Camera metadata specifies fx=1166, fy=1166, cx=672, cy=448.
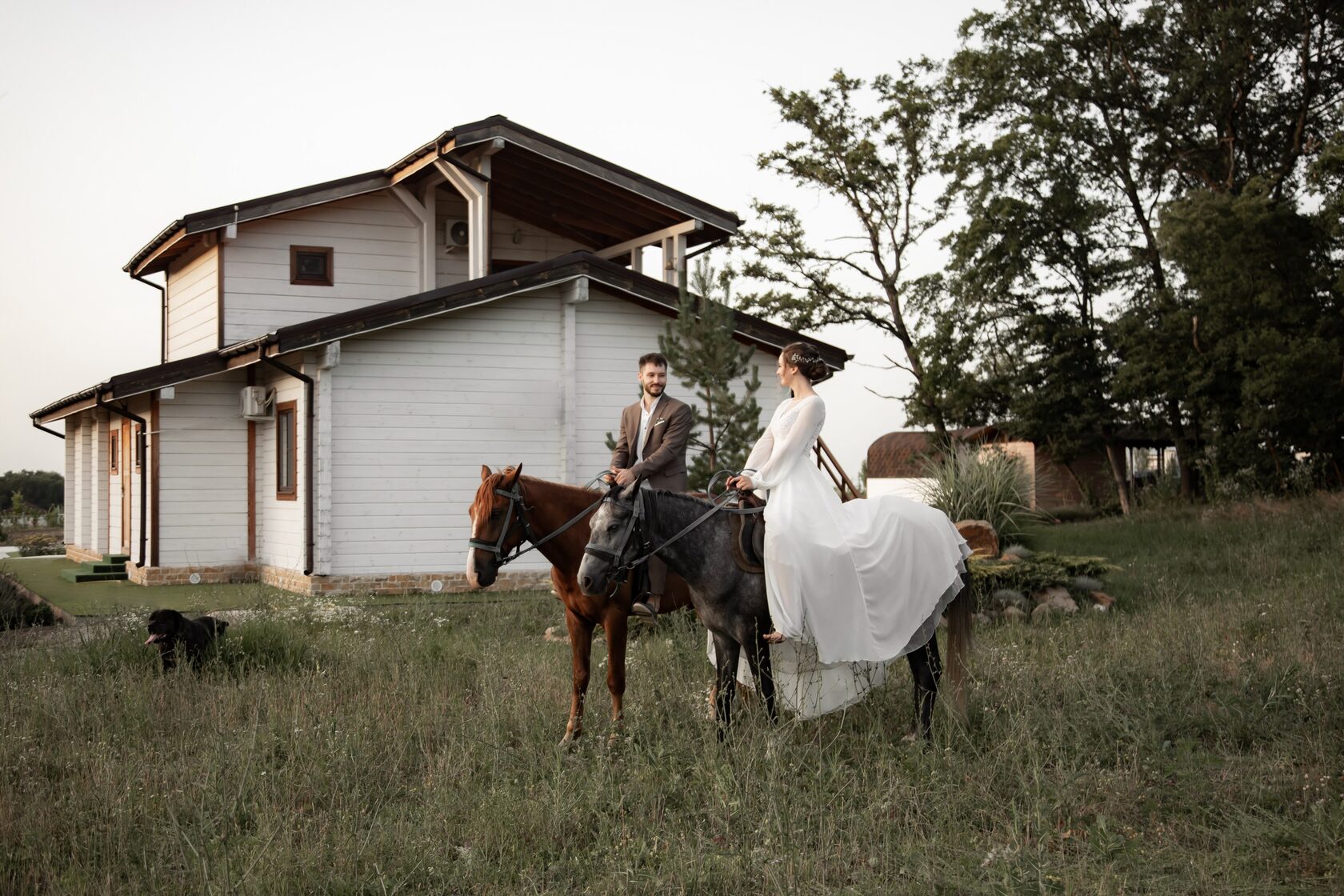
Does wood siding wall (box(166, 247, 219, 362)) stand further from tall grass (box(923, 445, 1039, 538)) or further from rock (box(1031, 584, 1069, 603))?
rock (box(1031, 584, 1069, 603))

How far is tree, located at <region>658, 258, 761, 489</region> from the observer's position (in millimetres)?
13031

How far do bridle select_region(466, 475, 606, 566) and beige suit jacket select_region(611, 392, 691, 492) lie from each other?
0.70 metres

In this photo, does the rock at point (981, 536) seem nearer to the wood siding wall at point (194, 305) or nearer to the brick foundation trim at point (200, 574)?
the brick foundation trim at point (200, 574)

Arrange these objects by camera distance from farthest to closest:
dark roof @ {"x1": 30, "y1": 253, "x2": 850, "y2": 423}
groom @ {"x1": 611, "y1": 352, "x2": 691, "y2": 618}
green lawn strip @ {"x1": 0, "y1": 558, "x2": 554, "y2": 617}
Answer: dark roof @ {"x1": 30, "y1": 253, "x2": 850, "y2": 423} < green lawn strip @ {"x1": 0, "y1": 558, "x2": 554, "y2": 617} < groom @ {"x1": 611, "y1": 352, "x2": 691, "y2": 618}

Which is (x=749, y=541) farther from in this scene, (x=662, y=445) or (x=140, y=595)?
(x=140, y=595)

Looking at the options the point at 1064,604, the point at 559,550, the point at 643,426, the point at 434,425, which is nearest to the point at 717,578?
the point at 559,550

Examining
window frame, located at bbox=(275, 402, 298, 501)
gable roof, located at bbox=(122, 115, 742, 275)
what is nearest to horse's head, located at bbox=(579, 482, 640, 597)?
window frame, located at bbox=(275, 402, 298, 501)

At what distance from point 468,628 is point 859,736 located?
5.72m

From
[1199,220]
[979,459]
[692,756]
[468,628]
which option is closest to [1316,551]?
[979,459]

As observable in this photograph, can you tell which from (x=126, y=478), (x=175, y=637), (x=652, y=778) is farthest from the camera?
(x=126, y=478)

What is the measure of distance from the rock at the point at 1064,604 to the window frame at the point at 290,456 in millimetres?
10291

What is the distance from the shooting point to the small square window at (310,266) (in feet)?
63.1

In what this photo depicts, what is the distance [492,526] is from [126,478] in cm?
1578

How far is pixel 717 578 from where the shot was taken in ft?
22.3
